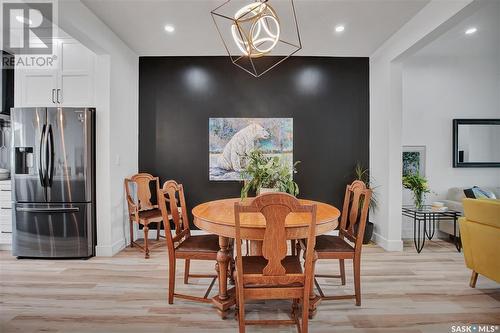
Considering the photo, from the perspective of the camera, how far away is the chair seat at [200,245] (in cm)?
220

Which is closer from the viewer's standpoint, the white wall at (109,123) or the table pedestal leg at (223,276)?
the table pedestal leg at (223,276)

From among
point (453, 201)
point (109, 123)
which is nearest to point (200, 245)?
point (109, 123)

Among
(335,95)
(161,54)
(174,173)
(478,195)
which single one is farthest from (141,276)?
(478,195)

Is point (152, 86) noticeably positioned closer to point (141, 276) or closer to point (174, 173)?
point (174, 173)

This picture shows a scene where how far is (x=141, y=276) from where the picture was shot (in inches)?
112

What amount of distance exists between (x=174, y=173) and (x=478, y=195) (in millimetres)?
4659

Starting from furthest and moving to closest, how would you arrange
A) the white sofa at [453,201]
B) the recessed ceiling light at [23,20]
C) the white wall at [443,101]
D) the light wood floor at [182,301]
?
the white wall at [443,101], the white sofa at [453,201], the recessed ceiling light at [23,20], the light wood floor at [182,301]

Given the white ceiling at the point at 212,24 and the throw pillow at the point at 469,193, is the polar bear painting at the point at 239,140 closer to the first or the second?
the white ceiling at the point at 212,24

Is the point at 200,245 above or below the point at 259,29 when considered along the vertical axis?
below

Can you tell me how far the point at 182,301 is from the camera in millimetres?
2346

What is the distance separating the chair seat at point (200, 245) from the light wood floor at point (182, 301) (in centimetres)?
49

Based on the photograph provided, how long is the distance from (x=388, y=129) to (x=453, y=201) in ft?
5.82

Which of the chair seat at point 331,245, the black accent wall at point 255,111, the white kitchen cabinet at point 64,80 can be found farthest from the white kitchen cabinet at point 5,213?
the chair seat at point 331,245

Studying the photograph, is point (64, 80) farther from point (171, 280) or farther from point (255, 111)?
point (171, 280)
